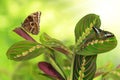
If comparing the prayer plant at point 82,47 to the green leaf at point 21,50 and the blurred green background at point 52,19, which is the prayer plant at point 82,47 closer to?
the green leaf at point 21,50

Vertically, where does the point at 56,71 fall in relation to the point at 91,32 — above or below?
below

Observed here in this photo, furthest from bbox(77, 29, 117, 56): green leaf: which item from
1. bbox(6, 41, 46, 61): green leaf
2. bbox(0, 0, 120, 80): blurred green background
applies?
bbox(0, 0, 120, 80): blurred green background

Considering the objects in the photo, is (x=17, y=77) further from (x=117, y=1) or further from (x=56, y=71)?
(x=117, y=1)

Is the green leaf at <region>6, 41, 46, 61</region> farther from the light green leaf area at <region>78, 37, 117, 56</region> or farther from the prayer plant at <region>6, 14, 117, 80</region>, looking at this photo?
the light green leaf area at <region>78, 37, 117, 56</region>

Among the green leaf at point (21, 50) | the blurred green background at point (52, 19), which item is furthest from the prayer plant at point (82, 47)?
the blurred green background at point (52, 19)

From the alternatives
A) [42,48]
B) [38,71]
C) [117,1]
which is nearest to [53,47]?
[42,48]

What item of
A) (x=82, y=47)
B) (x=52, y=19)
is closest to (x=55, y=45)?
(x=82, y=47)
